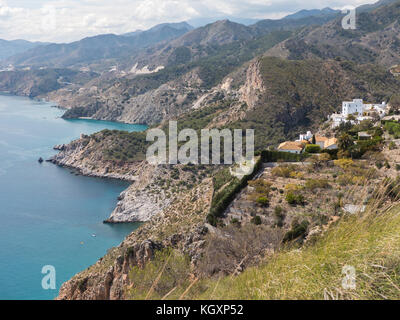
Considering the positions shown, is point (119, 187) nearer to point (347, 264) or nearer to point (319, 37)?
point (347, 264)

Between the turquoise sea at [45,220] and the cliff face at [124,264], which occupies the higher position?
the cliff face at [124,264]

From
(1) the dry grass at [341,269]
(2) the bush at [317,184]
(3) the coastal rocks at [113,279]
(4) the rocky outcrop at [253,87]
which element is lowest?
(3) the coastal rocks at [113,279]

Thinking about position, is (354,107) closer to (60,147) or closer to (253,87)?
(253,87)

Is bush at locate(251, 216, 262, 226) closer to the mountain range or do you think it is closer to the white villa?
the white villa

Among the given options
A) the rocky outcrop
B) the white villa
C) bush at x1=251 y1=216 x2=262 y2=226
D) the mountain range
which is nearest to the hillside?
the mountain range

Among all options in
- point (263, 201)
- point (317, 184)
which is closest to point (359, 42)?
point (317, 184)

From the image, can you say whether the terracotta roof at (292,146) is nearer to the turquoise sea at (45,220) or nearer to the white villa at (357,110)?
the white villa at (357,110)

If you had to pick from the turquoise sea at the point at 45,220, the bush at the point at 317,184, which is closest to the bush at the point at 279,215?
the bush at the point at 317,184
